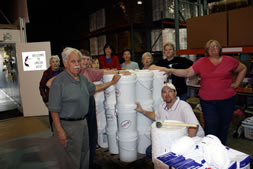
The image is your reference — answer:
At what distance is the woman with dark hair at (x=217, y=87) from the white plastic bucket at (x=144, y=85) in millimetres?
660

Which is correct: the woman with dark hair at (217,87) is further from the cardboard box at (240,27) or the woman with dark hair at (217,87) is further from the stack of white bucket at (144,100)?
the cardboard box at (240,27)

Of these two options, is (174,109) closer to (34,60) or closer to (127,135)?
(127,135)

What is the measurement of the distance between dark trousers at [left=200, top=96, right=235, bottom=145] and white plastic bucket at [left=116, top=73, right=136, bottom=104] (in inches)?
38.0

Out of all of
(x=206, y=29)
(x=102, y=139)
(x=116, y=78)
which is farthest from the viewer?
(x=206, y=29)

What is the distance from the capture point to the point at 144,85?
3.08 meters

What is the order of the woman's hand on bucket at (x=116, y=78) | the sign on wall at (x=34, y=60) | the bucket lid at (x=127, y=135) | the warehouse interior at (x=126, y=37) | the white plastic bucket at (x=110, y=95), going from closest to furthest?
the woman's hand on bucket at (x=116, y=78), the bucket lid at (x=127, y=135), the white plastic bucket at (x=110, y=95), the warehouse interior at (x=126, y=37), the sign on wall at (x=34, y=60)

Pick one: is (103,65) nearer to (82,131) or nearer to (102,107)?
(102,107)

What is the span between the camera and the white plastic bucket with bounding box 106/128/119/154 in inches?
129

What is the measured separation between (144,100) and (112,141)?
82 centimetres

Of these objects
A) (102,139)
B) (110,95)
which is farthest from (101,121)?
(110,95)

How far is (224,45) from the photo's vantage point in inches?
163

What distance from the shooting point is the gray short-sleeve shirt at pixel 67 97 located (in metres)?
2.18

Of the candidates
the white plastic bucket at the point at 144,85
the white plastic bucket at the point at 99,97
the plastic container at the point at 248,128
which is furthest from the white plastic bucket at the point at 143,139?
the plastic container at the point at 248,128

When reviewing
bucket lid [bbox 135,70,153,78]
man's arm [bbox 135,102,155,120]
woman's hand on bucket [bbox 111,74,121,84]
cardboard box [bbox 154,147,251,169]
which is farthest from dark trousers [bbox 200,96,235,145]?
cardboard box [bbox 154,147,251,169]
